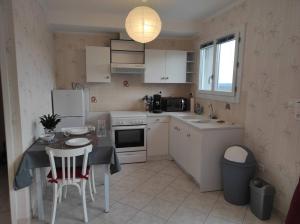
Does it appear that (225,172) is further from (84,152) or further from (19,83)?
(19,83)

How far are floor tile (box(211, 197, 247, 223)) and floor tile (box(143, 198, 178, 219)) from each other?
47cm

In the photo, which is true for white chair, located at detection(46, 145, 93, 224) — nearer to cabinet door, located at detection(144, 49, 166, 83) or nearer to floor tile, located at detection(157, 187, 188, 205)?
floor tile, located at detection(157, 187, 188, 205)

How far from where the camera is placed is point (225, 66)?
3250mm

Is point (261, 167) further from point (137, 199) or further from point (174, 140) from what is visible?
point (137, 199)

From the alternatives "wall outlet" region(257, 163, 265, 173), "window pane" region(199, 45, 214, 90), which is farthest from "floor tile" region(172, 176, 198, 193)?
"window pane" region(199, 45, 214, 90)

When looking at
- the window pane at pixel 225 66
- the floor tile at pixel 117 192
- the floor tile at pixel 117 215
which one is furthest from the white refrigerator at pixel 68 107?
the window pane at pixel 225 66

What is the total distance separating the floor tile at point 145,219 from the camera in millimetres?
2213

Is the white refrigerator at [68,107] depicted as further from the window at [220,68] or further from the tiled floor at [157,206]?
the window at [220,68]

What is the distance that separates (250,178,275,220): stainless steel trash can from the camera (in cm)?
223

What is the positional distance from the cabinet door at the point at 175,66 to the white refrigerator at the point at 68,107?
5.48ft

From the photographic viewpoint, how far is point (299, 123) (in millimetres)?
2039

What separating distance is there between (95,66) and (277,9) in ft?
9.11

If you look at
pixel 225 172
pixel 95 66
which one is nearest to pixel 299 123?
pixel 225 172

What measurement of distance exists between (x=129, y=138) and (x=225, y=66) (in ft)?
6.47
